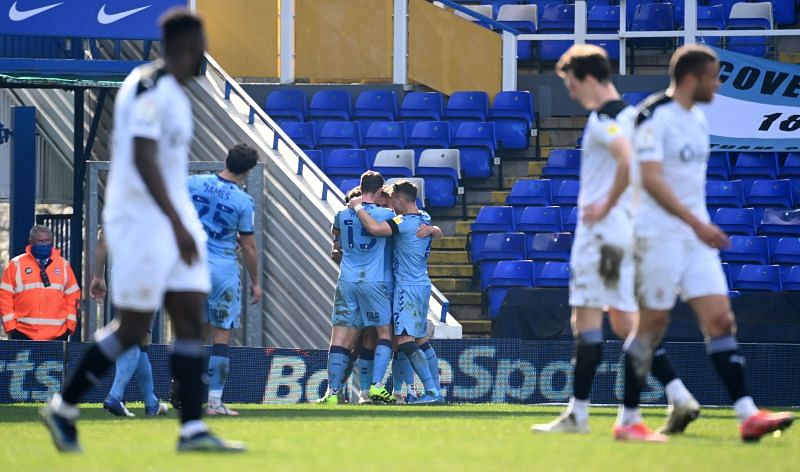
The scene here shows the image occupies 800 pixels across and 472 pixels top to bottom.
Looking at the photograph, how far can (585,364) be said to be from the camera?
327 inches

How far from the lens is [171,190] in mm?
7062

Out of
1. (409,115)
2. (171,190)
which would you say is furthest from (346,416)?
(409,115)

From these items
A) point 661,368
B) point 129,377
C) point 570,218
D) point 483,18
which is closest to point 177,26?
point 661,368

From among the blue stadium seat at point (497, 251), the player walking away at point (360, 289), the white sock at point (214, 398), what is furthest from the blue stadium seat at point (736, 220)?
the white sock at point (214, 398)

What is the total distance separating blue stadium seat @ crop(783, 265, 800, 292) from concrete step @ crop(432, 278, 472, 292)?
11.8ft

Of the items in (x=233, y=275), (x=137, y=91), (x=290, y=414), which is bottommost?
(x=290, y=414)

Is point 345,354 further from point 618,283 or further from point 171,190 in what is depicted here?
point 171,190

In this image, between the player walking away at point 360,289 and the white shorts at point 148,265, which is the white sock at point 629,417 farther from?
the player walking away at point 360,289

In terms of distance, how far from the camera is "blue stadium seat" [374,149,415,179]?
61.0ft

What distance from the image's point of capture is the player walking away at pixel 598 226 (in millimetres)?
8109

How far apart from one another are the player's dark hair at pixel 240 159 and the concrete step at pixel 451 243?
25.8 feet

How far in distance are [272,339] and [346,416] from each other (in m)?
5.46

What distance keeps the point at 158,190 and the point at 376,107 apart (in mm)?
13395

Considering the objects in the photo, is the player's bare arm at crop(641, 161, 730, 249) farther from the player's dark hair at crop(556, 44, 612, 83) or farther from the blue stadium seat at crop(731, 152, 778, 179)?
the blue stadium seat at crop(731, 152, 778, 179)
